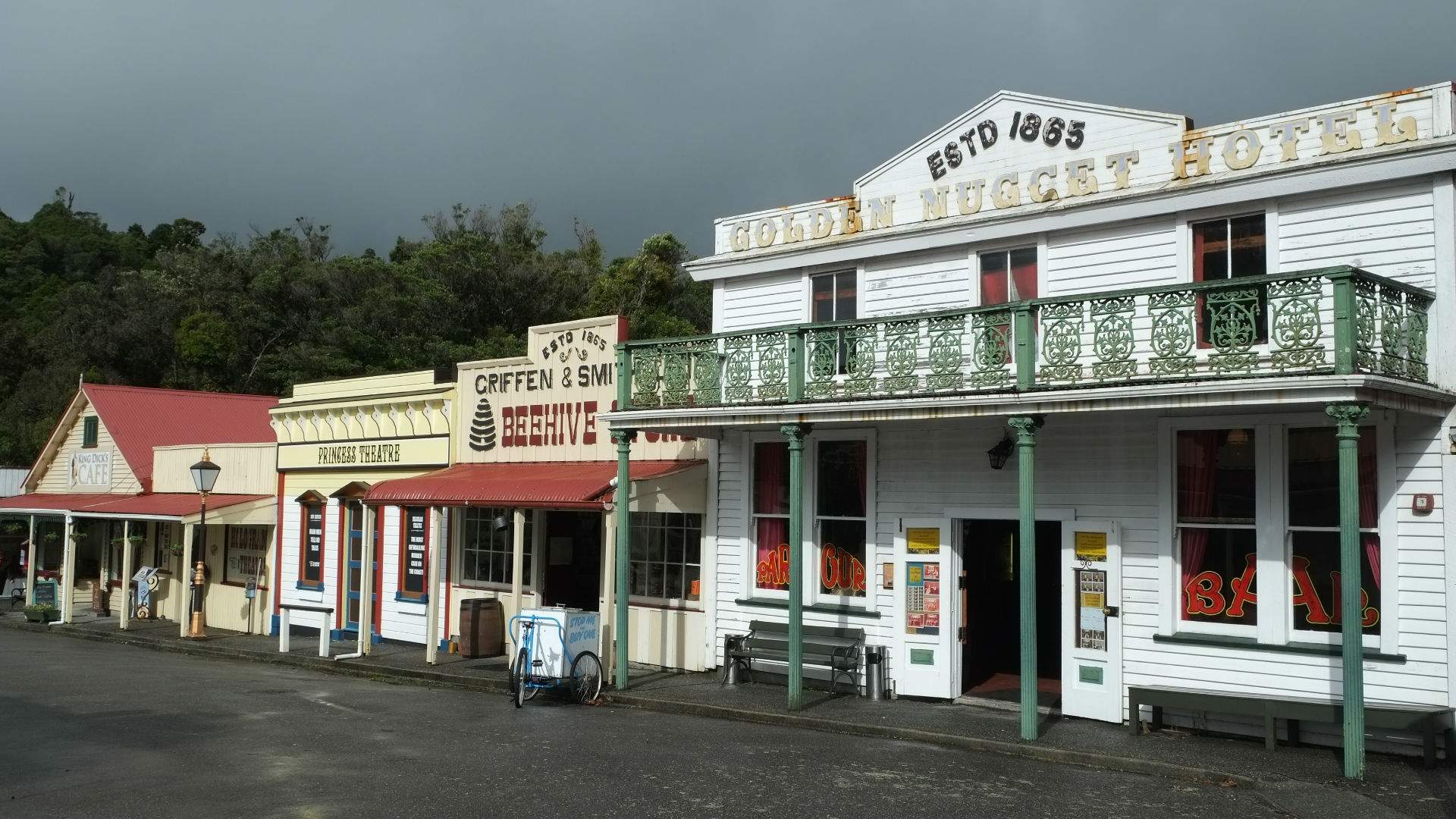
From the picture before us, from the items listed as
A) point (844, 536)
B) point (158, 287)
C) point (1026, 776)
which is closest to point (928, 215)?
point (844, 536)

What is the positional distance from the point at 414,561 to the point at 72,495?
1469 cm

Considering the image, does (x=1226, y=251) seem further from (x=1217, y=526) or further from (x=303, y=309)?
(x=303, y=309)

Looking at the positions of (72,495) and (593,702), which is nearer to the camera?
(593,702)

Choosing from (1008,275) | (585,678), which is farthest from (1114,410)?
(585,678)

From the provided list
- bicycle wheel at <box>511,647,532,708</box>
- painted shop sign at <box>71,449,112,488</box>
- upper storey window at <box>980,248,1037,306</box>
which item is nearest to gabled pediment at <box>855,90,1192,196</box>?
upper storey window at <box>980,248,1037,306</box>

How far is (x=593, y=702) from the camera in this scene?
49.0ft

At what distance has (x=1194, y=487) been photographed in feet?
41.5

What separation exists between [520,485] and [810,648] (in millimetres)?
4928

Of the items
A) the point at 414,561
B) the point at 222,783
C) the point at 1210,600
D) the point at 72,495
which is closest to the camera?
the point at 222,783

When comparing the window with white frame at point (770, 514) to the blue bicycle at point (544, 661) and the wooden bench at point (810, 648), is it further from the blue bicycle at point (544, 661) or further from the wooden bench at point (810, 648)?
the blue bicycle at point (544, 661)

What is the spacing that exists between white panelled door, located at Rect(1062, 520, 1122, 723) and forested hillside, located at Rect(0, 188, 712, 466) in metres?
24.5

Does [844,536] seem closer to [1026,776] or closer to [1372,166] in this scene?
[1026,776]

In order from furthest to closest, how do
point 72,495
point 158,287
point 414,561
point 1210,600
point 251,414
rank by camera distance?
point 158,287
point 251,414
point 72,495
point 414,561
point 1210,600

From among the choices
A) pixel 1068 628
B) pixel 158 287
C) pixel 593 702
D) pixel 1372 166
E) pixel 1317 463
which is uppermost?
pixel 158 287
